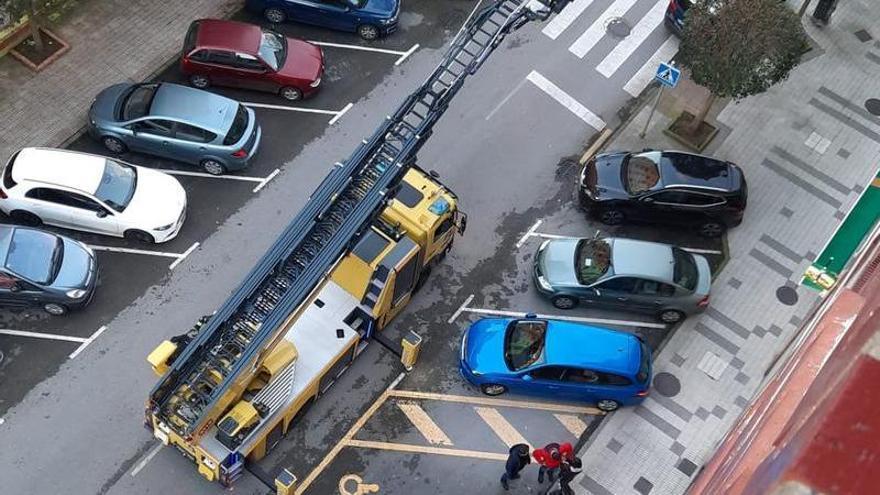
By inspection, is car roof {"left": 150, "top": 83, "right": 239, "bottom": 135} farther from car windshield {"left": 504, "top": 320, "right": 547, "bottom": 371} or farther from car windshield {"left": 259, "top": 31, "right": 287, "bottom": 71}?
car windshield {"left": 504, "top": 320, "right": 547, "bottom": 371}

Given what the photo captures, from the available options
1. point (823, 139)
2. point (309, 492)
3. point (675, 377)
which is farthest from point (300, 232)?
point (823, 139)

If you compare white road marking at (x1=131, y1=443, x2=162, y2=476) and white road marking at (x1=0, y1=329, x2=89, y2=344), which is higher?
white road marking at (x1=0, y1=329, x2=89, y2=344)

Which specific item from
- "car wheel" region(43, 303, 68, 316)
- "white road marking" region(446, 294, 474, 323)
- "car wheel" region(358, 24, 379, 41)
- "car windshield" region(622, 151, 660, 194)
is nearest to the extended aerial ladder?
"car wheel" region(43, 303, 68, 316)

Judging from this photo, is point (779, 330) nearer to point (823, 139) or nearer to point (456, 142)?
point (823, 139)

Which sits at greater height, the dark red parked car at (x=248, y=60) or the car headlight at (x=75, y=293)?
the dark red parked car at (x=248, y=60)

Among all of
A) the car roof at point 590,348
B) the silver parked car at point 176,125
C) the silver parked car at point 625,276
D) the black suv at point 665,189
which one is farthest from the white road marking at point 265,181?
Result: the car roof at point 590,348

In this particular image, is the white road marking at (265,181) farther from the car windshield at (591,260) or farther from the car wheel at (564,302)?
the car windshield at (591,260)

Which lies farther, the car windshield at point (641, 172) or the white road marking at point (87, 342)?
the car windshield at point (641, 172)
